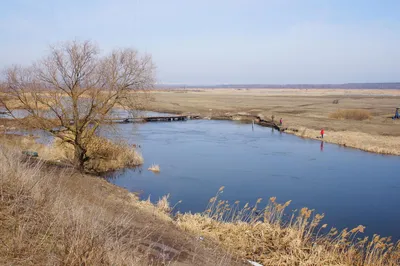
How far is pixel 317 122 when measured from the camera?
1823 inches

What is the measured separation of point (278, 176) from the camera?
22.2 m

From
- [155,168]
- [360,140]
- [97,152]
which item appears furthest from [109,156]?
[360,140]

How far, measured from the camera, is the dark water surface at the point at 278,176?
16.8 m

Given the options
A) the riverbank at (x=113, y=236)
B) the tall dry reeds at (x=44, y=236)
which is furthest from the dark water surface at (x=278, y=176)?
the tall dry reeds at (x=44, y=236)

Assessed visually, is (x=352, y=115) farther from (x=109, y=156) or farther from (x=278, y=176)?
(x=109, y=156)

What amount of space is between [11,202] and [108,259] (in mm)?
1781

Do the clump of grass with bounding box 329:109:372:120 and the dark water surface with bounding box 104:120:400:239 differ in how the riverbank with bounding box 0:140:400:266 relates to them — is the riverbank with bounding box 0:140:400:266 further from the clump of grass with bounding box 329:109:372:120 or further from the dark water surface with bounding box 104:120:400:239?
the clump of grass with bounding box 329:109:372:120

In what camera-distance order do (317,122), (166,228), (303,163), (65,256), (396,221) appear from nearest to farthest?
(65,256)
(166,228)
(396,221)
(303,163)
(317,122)

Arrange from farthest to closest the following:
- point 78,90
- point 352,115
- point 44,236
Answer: point 352,115, point 78,90, point 44,236

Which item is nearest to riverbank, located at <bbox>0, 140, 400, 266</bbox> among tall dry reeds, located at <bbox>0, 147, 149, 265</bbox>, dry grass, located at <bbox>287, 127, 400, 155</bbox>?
tall dry reeds, located at <bbox>0, 147, 149, 265</bbox>

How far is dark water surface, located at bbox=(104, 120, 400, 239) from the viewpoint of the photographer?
16828 millimetres

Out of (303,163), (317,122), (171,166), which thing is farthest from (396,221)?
(317,122)

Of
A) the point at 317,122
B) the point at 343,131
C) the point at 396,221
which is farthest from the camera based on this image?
the point at 317,122

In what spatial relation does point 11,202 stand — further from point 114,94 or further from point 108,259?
point 114,94
